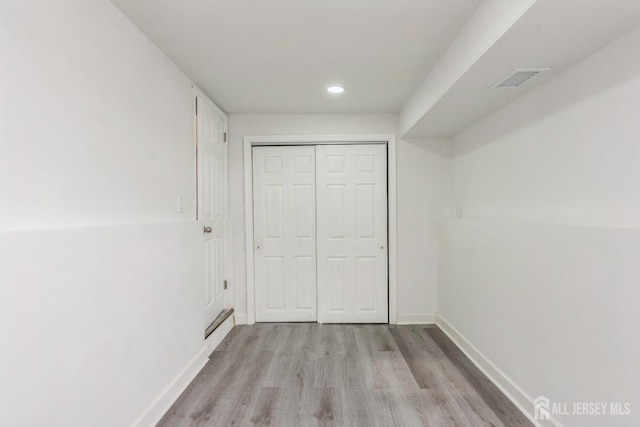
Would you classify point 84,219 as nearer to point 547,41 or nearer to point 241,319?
point 547,41

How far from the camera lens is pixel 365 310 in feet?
11.9

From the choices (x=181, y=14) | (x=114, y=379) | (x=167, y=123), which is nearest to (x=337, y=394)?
(x=114, y=379)

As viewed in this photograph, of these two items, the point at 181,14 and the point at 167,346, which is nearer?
the point at 181,14

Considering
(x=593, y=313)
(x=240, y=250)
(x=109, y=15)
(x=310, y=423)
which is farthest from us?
(x=240, y=250)

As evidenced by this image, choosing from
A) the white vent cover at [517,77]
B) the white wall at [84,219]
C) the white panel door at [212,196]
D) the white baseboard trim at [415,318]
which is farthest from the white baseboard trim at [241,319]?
the white vent cover at [517,77]

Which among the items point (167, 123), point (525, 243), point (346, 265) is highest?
point (167, 123)

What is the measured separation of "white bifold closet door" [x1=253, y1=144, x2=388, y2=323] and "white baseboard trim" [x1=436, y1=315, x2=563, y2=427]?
855 millimetres

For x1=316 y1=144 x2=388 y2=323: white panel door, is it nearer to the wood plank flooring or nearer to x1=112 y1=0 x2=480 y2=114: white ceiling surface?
the wood plank flooring

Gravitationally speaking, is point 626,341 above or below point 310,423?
above

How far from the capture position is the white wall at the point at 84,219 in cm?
112

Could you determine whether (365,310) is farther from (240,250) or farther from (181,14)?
(181,14)

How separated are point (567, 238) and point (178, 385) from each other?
2.48m

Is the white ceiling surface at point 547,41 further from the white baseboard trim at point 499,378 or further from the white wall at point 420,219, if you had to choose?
Result: the white baseboard trim at point 499,378

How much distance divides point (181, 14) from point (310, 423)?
7.77 feet
